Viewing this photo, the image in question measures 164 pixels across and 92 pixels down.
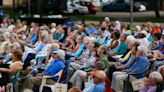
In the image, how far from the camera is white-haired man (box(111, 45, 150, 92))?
416 inches

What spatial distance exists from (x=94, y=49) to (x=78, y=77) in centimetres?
120

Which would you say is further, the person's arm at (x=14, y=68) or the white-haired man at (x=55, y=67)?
the white-haired man at (x=55, y=67)

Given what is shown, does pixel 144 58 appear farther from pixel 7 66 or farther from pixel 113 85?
pixel 7 66

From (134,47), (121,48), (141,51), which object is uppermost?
(141,51)

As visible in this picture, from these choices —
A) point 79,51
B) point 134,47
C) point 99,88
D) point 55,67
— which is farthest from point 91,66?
point 79,51

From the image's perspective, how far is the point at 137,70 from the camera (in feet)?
34.9

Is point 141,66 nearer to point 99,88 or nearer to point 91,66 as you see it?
point 91,66

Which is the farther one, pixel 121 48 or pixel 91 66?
pixel 121 48

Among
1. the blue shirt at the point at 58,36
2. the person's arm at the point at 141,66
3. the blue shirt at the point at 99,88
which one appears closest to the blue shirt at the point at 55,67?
the person's arm at the point at 141,66

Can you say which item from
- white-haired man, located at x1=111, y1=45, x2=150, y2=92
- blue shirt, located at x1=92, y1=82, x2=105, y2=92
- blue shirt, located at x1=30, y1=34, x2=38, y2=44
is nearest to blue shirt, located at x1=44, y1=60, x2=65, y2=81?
white-haired man, located at x1=111, y1=45, x2=150, y2=92

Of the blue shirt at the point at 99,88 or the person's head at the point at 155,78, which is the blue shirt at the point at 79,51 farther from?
the person's head at the point at 155,78

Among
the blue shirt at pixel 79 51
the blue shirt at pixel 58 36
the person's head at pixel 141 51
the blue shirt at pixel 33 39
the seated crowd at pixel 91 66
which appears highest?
the person's head at pixel 141 51

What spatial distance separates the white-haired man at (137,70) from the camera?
34.7 feet

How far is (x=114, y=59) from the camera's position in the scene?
12.4m
